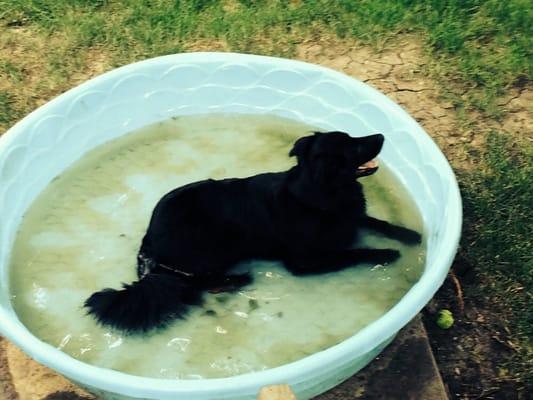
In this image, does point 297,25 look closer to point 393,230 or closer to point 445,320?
point 393,230

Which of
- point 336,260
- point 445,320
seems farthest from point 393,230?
point 445,320

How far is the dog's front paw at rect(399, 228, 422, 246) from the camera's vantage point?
9.32 feet

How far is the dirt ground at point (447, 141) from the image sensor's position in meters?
2.54

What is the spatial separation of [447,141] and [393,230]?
68cm

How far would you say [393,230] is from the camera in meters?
2.87

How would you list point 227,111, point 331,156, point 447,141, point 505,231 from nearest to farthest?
point 331,156
point 505,231
point 447,141
point 227,111

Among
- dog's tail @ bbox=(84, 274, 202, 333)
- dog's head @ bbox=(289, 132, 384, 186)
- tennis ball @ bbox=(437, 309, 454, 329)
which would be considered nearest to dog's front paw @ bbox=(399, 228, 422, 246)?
tennis ball @ bbox=(437, 309, 454, 329)

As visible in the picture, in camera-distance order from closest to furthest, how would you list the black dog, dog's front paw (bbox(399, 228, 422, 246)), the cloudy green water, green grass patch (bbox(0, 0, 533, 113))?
the black dog
the cloudy green water
dog's front paw (bbox(399, 228, 422, 246))
green grass patch (bbox(0, 0, 533, 113))

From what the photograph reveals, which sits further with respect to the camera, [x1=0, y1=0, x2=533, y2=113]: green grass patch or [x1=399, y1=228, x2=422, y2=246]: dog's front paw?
[x1=0, y1=0, x2=533, y2=113]: green grass patch

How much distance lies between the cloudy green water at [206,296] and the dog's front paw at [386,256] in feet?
0.09

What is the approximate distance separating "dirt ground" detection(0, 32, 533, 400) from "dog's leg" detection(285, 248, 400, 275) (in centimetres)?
25

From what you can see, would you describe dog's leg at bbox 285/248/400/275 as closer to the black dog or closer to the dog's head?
the black dog

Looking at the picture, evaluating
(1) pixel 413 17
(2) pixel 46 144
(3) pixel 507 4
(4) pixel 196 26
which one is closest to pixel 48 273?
(2) pixel 46 144

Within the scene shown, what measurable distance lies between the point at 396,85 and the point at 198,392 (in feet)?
6.79
